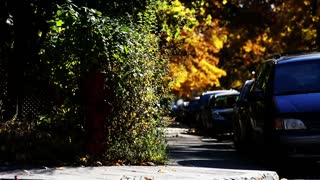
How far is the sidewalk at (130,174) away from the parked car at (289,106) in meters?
1.34

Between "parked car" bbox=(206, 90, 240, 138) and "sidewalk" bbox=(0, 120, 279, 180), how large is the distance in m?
11.3

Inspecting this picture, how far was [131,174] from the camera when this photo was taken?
7453 millimetres

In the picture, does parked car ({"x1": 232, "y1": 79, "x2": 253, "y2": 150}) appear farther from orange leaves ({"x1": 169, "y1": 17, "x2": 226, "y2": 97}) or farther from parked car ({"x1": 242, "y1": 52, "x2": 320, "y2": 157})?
orange leaves ({"x1": 169, "y1": 17, "x2": 226, "y2": 97})

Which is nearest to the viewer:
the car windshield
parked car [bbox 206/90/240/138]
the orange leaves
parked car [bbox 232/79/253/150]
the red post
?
the red post

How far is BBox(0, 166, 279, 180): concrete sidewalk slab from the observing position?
7096 millimetres

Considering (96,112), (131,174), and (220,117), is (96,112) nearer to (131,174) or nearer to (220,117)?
(131,174)

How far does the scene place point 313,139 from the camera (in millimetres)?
9281

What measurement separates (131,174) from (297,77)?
4.20 metres

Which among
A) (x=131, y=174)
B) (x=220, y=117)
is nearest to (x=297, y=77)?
(x=131, y=174)

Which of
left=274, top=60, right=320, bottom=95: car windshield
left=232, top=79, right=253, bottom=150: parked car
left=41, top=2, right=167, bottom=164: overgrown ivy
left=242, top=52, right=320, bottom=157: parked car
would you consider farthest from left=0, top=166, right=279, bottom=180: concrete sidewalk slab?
left=232, top=79, right=253, bottom=150: parked car

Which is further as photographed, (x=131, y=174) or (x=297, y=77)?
(x=297, y=77)

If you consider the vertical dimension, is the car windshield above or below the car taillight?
above

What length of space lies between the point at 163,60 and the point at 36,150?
2.55 metres

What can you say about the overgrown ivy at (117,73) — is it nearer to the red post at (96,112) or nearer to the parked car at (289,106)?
the red post at (96,112)
